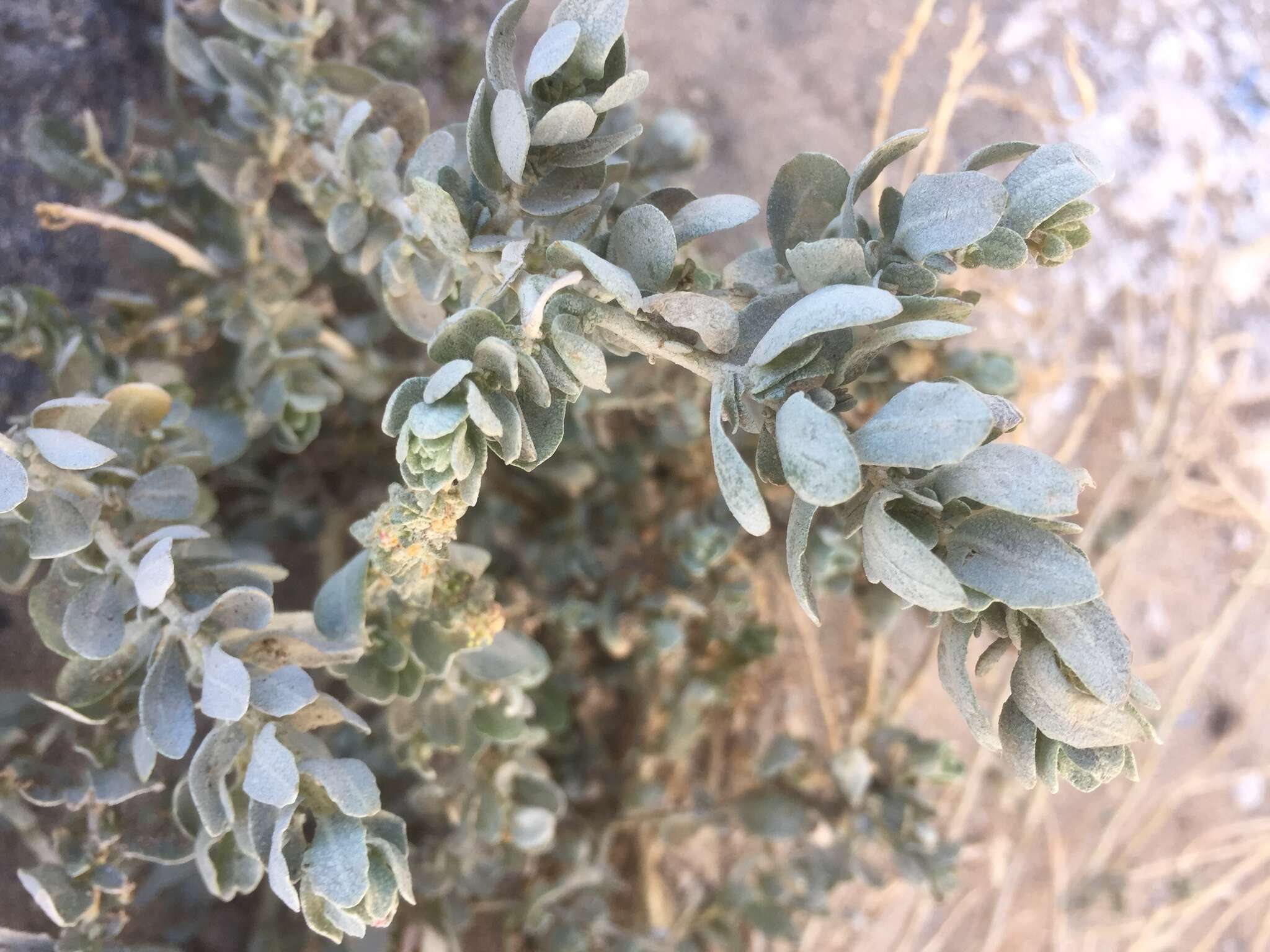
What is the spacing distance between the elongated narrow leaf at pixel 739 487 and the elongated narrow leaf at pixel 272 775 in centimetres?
32

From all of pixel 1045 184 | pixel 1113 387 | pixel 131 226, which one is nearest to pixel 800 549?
pixel 1045 184

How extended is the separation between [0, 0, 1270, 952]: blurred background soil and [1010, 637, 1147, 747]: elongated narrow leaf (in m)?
0.94

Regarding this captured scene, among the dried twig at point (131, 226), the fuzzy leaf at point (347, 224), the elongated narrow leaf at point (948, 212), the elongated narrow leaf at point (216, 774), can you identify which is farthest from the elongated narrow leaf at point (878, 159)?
the dried twig at point (131, 226)

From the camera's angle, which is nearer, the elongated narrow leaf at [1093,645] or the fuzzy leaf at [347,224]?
the elongated narrow leaf at [1093,645]

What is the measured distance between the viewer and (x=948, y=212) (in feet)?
1.92

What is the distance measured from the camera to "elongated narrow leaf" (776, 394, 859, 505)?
1.63ft

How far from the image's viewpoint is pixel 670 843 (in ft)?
4.67

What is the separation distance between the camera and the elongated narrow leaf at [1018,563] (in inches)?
20.3

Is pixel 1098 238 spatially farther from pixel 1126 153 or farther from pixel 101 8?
pixel 101 8

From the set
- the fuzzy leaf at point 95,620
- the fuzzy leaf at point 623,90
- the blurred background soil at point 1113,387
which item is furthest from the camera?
the blurred background soil at point 1113,387

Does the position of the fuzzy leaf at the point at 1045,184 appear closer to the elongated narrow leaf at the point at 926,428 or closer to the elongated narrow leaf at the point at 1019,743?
the elongated narrow leaf at the point at 926,428

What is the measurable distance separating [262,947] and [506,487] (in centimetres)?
63

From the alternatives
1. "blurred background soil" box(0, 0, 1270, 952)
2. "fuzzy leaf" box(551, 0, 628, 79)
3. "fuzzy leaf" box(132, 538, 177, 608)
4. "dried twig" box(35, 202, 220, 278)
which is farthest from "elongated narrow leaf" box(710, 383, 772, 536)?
"blurred background soil" box(0, 0, 1270, 952)

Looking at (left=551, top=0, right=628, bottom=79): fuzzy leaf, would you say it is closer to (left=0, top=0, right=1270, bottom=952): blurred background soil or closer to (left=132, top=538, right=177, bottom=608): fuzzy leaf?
(left=132, top=538, right=177, bottom=608): fuzzy leaf
